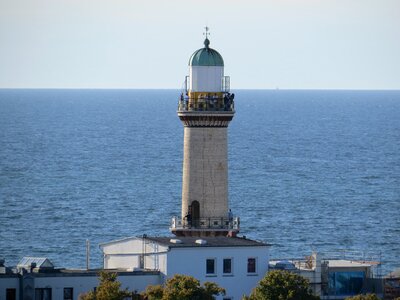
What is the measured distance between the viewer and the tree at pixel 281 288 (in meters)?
58.3

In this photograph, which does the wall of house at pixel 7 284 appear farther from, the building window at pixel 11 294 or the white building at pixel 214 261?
the white building at pixel 214 261

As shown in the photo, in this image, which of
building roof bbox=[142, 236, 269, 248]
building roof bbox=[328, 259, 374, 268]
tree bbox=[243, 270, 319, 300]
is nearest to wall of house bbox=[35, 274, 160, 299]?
building roof bbox=[142, 236, 269, 248]

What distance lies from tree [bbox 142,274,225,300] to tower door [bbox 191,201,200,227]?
27.5ft

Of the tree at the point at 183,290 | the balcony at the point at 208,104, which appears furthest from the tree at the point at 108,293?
the balcony at the point at 208,104

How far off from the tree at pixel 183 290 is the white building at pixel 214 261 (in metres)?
3.54

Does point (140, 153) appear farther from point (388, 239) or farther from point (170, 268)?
point (170, 268)

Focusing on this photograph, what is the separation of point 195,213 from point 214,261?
4.70 metres

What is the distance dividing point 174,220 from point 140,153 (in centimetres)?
11652

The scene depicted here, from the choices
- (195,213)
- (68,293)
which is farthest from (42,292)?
(195,213)

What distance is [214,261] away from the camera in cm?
6288

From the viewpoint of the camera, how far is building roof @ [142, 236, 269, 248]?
6272cm

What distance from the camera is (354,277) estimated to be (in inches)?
2562

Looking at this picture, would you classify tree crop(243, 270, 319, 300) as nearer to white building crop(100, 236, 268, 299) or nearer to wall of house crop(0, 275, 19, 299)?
white building crop(100, 236, 268, 299)

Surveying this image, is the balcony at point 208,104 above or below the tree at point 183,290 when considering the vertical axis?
above
